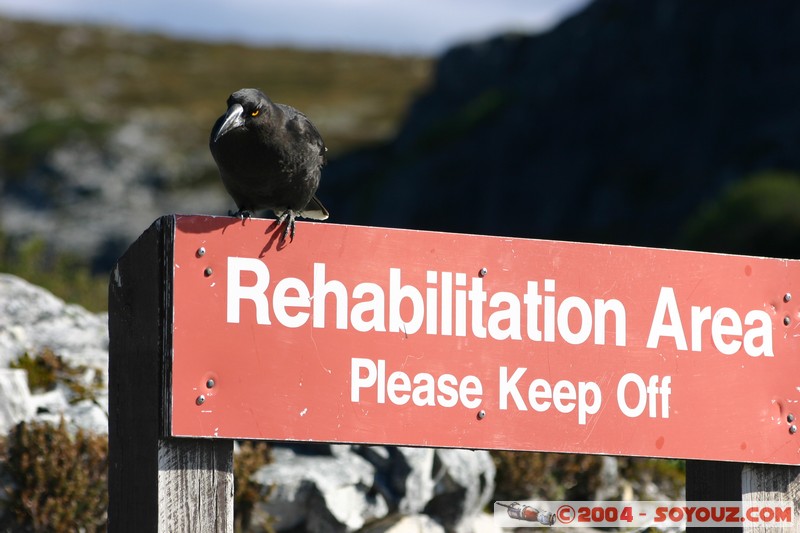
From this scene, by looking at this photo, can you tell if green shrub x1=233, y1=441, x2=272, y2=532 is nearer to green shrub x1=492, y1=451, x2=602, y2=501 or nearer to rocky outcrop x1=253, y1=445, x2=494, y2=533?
rocky outcrop x1=253, y1=445, x2=494, y2=533

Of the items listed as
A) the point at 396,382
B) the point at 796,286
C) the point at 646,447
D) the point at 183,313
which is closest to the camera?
the point at 183,313

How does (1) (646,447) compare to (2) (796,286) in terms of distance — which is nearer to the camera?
(1) (646,447)

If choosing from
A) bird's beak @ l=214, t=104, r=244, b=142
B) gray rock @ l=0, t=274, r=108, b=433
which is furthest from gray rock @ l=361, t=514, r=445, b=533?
bird's beak @ l=214, t=104, r=244, b=142

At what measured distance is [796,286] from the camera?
5133 mm

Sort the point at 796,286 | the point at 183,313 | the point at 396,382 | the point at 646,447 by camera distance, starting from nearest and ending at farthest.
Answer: the point at 183,313 → the point at 396,382 → the point at 646,447 → the point at 796,286

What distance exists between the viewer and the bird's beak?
5.32 meters

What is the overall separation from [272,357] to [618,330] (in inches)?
54.0

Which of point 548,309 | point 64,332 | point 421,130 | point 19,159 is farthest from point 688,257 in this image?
point 19,159

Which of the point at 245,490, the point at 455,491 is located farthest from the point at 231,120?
the point at 455,491

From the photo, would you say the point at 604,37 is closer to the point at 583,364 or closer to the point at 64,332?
the point at 64,332

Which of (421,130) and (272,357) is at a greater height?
(421,130)

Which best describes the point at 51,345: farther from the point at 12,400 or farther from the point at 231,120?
the point at 231,120

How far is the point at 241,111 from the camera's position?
214 inches

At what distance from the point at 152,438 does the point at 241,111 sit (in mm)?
1836
